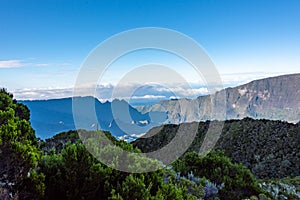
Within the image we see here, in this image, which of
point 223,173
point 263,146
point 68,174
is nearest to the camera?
point 68,174

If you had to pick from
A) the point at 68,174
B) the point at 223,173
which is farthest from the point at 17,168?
the point at 223,173

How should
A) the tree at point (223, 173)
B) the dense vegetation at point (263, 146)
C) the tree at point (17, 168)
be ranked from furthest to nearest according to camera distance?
the dense vegetation at point (263, 146)
the tree at point (223, 173)
the tree at point (17, 168)

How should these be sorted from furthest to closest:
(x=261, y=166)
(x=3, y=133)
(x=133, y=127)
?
(x=261, y=166) < (x=133, y=127) < (x=3, y=133)

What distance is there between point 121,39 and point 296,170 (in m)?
25.7

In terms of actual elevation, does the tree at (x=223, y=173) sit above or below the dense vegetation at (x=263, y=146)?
above

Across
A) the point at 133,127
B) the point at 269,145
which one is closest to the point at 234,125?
the point at 269,145

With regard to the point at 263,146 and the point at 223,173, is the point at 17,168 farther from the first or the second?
the point at 263,146

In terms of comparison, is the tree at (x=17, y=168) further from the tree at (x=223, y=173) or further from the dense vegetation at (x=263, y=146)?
the dense vegetation at (x=263, y=146)

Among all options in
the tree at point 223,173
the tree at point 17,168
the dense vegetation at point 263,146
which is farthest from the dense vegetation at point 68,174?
the dense vegetation at point 263,146

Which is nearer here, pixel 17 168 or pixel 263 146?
pixel 17 168

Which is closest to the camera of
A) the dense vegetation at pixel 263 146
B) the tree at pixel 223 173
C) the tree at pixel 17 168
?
the tree at pixel 17 168

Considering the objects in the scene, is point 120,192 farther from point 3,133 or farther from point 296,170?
point 296,170

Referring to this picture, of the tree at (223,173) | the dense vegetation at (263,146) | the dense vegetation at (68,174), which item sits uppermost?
the dense vegetation at (68,174)

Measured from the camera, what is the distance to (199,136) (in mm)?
52812
